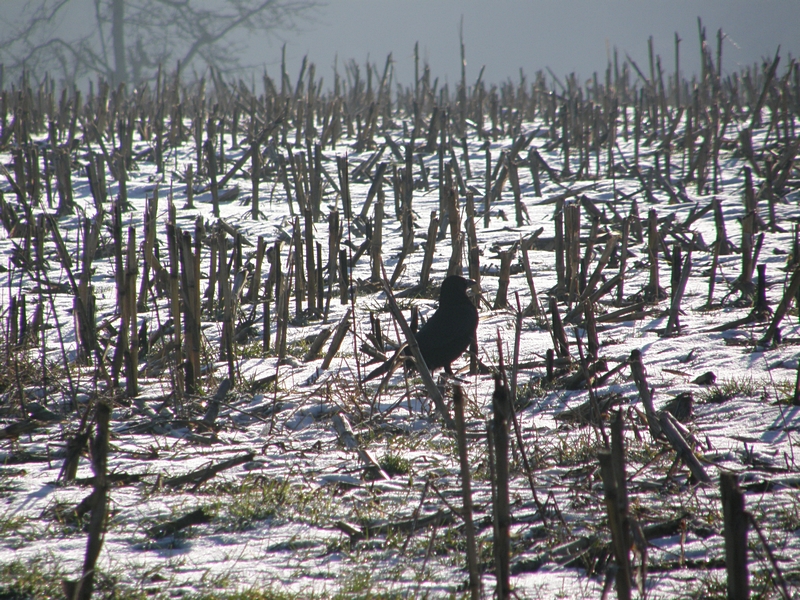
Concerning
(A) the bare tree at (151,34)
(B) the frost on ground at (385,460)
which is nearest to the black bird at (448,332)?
(B) the frost on ground at (385,460)

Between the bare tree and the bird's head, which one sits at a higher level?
the bare tree

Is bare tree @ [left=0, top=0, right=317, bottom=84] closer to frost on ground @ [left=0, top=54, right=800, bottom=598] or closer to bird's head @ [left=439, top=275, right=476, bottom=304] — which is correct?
frost on ground @ [left=0, top=54, right=800, bottom=598]

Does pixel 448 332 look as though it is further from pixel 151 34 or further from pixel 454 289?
pixel 151 34

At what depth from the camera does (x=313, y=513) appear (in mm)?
2512

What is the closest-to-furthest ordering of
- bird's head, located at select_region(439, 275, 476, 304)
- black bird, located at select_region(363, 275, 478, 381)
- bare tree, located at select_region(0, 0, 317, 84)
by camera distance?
black bird, located at select_region(363, 275, 478, 381) < bird's head, located at select_region(439, 275, 476, 304) < bare tree, located at select_region(0, 0, 317, 84)

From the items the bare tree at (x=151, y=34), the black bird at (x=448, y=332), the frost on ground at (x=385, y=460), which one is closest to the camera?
the frost on ground at (x=385, y=460)

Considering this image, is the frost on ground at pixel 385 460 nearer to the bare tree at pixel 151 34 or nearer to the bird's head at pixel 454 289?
the bird's head at pixel 454 289

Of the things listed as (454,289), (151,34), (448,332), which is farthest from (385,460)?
(151,34)

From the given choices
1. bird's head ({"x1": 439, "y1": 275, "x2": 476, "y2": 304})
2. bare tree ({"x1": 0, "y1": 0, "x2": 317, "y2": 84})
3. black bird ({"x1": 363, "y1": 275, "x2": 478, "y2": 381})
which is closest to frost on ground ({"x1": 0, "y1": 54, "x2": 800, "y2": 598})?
black bird ({"x1": 363, "y1": 275, "x2": 478, "y2": 381})

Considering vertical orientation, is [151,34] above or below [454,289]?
above

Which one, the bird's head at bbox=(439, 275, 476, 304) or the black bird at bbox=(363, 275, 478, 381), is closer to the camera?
the black bird at bbox=(363, 275, 478, 381)

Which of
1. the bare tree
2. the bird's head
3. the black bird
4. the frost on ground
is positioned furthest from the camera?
the bare tree

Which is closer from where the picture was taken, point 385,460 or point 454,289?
point 385,460

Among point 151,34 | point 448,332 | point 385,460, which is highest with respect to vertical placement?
point 151,34
